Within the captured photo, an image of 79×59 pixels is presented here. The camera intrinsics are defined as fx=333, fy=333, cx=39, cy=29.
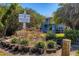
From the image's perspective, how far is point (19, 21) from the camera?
5086 mm

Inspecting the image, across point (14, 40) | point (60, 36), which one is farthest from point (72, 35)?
point (14, 40)

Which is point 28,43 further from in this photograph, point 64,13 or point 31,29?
point 64,13

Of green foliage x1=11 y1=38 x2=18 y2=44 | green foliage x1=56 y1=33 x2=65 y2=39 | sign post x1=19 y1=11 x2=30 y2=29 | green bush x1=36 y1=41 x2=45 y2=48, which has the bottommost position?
green bush x1=36 y1=41 x2=45 y2=48

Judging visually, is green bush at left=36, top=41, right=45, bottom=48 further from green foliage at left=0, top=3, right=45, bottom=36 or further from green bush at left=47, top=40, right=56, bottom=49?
green foliage at left=0, top=3, right=45, bottom=36

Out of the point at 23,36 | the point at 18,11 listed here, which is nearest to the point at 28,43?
the point at 23,36

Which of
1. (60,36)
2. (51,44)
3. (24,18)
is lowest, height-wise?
(51,44)

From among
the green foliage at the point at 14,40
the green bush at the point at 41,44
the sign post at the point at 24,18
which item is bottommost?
the green bush at the point at 41,44

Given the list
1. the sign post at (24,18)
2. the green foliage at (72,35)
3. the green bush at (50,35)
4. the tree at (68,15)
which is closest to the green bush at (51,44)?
the green bush at (50,35)

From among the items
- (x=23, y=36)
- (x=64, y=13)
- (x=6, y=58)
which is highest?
(x=64, y=13)

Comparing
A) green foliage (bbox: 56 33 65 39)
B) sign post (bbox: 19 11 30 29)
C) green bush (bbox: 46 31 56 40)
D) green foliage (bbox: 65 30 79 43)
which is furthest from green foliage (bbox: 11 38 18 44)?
green foliage (bbox: 65 30 79 43)

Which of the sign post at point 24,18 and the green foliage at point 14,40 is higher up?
the sign post at point 24,18

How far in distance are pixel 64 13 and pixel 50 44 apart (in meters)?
0.52

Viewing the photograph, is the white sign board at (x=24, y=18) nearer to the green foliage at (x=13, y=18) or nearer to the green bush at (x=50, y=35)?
the green foliage at (x=13, y=18)

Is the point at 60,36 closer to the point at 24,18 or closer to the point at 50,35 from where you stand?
the point at 50,35
